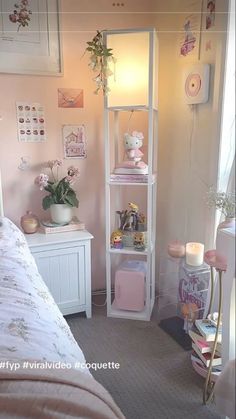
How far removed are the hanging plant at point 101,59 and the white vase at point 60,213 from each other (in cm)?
78

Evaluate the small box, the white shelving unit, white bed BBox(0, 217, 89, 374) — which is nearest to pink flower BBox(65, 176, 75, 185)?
the white shelving unit

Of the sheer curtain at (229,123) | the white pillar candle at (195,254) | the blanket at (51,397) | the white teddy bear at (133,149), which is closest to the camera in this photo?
the blanket at (51,397)

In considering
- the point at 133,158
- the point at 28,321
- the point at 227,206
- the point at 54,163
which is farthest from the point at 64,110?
the point at 28,321

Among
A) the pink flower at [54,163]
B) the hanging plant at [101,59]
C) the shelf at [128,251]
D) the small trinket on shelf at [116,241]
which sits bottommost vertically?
the shelf at [128,251]

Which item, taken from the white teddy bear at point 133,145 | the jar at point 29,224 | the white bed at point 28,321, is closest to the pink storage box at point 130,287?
the jar at point 29,224

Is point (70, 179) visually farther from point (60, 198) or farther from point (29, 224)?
point (29, 224)

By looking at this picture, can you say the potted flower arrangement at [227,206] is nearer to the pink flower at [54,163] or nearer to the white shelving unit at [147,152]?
the white shelving unit at [147,152]

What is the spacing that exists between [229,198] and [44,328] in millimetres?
1009

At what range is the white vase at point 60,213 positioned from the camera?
221cm

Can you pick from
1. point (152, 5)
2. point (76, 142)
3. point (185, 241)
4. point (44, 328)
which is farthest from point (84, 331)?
point (152, 5)

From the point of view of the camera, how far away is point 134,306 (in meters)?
2.28

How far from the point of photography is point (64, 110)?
230cm

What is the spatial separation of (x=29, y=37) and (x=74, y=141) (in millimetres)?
706

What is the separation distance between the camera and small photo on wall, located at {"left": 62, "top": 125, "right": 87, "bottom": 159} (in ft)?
7.68
